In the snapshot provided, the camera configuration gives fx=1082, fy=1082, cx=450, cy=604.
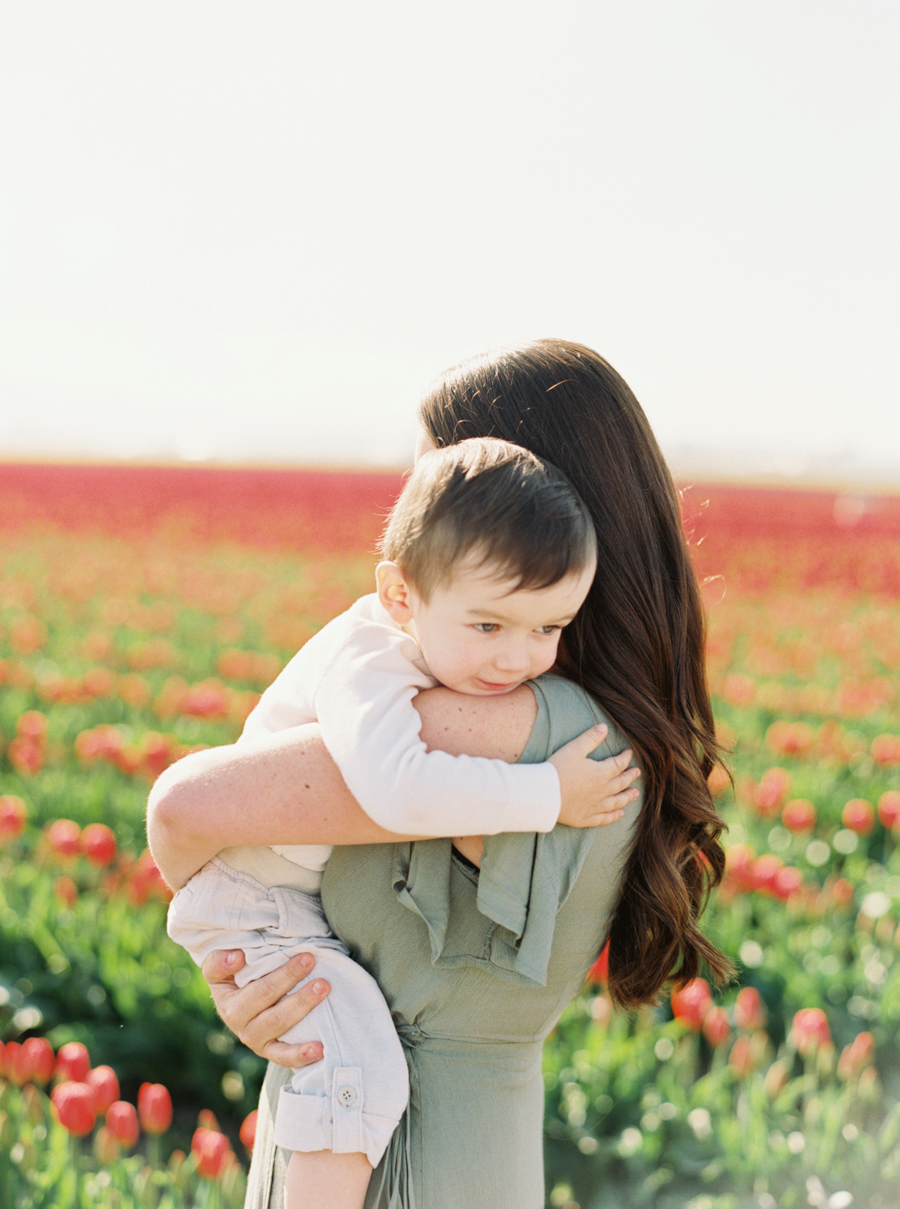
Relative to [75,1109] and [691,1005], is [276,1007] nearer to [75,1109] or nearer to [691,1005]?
[75,1109]

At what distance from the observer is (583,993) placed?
2.96 m

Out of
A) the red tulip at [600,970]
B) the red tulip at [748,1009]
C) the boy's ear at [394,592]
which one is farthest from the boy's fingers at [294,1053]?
the red tulip at [748,1009]

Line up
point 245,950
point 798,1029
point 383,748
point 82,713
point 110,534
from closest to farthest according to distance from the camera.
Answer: point 383,748 < point 245,950 < point 798,1029 < point 82,713 < point 110,534

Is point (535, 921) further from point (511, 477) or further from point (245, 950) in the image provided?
point (511, 477)

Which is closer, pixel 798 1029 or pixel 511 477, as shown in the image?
pixel 511 477

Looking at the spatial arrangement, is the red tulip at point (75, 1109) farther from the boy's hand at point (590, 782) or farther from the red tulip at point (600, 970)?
the boy's hand at point (590, 782)

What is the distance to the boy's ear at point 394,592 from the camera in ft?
4.50

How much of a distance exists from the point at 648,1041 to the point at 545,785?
1.76 metres

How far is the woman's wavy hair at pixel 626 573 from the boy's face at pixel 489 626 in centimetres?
13

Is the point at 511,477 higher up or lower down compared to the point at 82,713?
higher up

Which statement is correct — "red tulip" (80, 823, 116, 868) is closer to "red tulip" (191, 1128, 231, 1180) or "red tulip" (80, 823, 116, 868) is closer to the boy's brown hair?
"red tulip" (191, 1128, 231, 1180)

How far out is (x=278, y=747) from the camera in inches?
52.1

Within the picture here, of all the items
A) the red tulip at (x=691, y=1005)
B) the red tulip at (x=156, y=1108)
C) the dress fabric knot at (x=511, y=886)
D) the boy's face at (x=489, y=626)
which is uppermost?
the boy's face at (x=489, y=626)

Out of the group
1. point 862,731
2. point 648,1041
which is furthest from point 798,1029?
point 862,731
